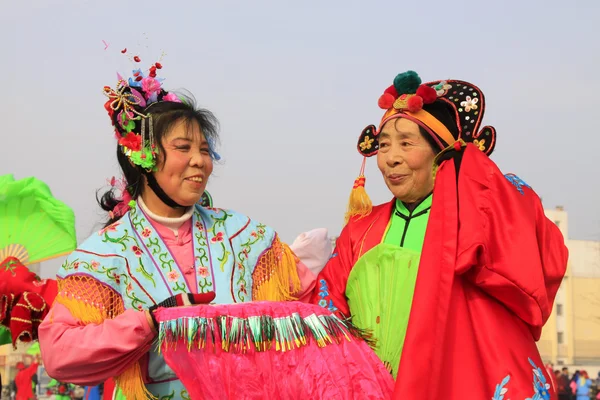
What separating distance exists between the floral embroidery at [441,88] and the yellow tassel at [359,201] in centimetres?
53

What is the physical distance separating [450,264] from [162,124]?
4.12ft

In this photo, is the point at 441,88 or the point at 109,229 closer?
the point at 109,229

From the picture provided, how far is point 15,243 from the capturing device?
450 centimetres

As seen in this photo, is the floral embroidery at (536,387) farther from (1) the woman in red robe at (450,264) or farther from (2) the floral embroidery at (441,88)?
(2) the floral embroidery at (441,88)

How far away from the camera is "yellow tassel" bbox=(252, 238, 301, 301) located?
3.40m

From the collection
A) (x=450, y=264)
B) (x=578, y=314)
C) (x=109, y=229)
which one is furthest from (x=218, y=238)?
(x=578, y=314)

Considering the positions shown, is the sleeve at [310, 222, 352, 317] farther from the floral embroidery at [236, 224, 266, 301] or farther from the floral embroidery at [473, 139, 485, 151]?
the floral embroidery at [473, 139, 485, 151]

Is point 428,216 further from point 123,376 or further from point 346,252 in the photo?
point 123,376

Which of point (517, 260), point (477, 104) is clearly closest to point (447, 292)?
point (517, 260)

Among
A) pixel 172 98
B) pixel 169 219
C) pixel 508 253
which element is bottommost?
pixel 508 253

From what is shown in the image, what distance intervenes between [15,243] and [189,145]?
1646 mm

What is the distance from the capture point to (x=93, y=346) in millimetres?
2842

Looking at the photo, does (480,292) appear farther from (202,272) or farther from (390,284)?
(202,272)

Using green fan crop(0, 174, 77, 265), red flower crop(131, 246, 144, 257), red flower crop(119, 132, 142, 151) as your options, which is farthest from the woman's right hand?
→ green fan crop(0, 174, 77, 265)
